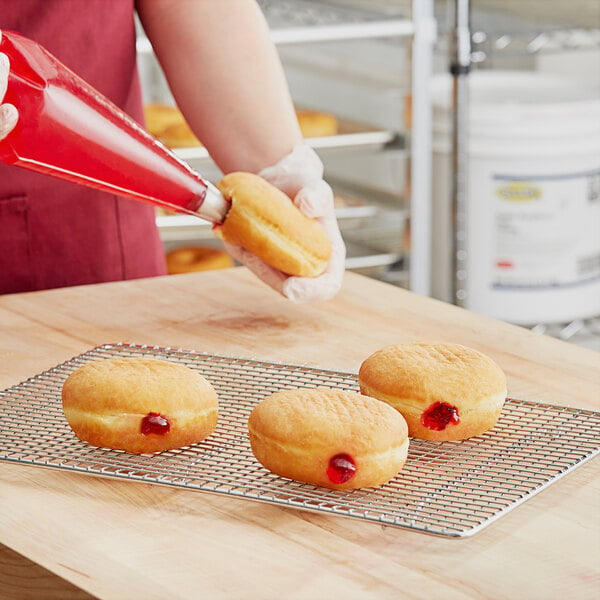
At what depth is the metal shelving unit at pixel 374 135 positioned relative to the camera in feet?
7.79

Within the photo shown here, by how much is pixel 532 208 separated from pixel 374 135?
0.39 m

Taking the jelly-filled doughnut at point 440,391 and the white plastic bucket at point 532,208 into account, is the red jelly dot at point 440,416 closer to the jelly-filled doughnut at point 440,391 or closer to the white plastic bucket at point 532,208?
the jelly-filled doughnut at point 440,391

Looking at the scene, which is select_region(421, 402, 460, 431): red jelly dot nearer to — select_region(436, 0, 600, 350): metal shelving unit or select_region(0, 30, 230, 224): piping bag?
select_region(0, 30, 230, 224): piping bag

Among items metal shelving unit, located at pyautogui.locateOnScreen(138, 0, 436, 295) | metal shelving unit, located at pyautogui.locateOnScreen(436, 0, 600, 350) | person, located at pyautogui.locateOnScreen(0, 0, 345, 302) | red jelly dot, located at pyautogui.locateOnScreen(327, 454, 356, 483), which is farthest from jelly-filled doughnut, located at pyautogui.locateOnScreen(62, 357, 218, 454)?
metal shelving unit, located at pyautogui.locateOnScreen(436, 0, 600, 350)

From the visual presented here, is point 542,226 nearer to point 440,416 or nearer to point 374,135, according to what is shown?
point 374,135

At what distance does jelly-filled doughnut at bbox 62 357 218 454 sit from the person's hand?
0.66 feet

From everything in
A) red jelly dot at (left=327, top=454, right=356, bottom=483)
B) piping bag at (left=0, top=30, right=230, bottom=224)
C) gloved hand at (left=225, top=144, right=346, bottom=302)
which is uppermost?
piping bag at (left=0, top=30, right=230, bottom=224)

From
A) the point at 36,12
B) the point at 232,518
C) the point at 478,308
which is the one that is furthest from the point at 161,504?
the point at 478,308

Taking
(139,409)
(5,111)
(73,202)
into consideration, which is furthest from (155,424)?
(73,202)

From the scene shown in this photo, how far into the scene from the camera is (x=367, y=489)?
0.75 m

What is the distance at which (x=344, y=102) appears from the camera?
2.68 m

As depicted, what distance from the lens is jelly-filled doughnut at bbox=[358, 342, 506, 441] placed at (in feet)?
2.68

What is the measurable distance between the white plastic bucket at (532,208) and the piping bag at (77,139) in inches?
56.9

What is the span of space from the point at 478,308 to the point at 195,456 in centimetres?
175
